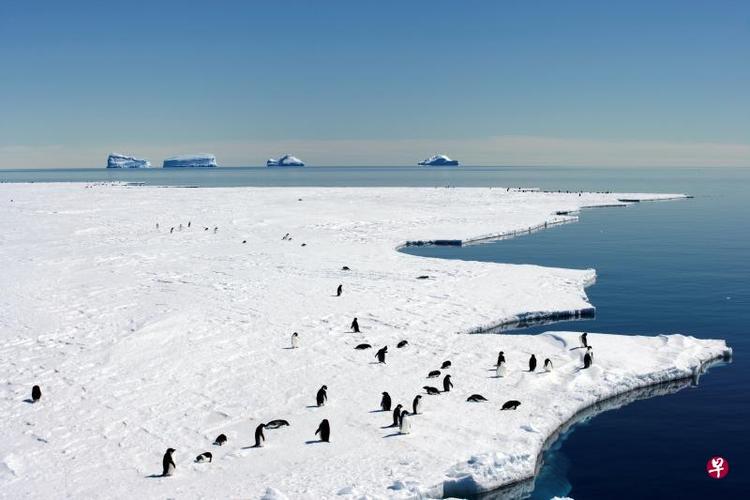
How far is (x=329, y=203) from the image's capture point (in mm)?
73625

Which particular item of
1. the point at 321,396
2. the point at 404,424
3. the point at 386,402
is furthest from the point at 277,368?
the point at 404,424

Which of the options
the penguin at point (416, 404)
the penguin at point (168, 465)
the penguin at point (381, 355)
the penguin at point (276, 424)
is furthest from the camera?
the penguin at point (381, 355)

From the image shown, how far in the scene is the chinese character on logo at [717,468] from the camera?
44.9 ft

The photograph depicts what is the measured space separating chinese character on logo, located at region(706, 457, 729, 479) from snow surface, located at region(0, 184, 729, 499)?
3.29 meters

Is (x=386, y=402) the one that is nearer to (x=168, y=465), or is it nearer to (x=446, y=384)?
(x=446, y=384)

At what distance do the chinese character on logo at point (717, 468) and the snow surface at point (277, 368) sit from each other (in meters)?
3.29

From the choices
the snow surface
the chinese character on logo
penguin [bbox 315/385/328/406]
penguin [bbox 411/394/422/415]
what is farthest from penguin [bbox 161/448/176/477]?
the chinese character on logo

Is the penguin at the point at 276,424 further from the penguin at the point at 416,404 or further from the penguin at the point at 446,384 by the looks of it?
the penguin at the point at 446,384

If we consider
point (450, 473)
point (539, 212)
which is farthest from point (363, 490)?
point (539, 212)

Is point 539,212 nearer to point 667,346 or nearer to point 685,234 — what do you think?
point 685,234

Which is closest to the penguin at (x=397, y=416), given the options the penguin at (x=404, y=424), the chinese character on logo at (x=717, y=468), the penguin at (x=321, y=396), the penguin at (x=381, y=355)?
the penguin at (x=404, y=424)

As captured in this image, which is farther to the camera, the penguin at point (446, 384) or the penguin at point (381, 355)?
the penguin at point (381, 355)

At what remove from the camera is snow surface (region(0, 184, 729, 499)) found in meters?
13.0

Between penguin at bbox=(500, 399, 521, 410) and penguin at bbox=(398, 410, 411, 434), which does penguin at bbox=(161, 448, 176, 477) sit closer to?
penguin at bbox=(398, 410, 411, 434)
